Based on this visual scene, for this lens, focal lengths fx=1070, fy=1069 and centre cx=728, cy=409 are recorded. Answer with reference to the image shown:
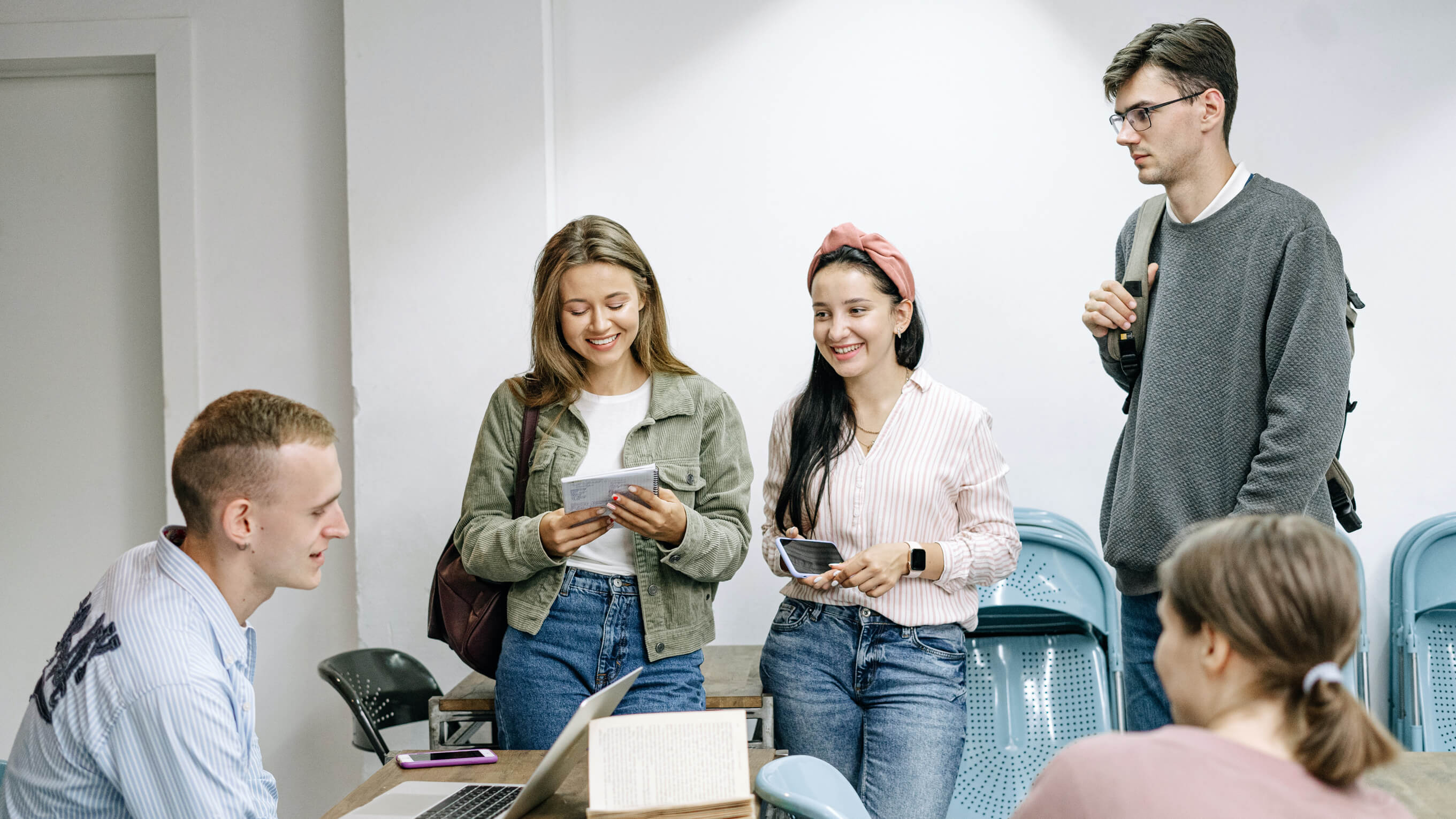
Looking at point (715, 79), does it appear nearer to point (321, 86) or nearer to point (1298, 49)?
point (321, 86)

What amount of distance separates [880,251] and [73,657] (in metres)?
1.94

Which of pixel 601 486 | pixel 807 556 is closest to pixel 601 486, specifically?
pixel 601 486

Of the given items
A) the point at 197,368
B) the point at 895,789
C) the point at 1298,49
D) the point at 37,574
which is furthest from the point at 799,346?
the point at 37,574

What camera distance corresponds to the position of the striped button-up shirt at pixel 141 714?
1480 millimetres

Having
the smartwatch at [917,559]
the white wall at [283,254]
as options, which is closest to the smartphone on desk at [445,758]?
the smartwatch at [917,559]

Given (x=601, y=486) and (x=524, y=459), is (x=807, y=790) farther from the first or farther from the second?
(x=524, y=459)

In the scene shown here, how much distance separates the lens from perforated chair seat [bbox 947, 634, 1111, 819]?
3.25 m

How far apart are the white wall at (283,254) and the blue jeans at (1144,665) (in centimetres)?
261

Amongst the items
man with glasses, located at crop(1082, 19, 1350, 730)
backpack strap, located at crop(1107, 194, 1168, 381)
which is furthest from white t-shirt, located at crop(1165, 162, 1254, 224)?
backpack strap, located at crop(1107, 194, 1168, 381)

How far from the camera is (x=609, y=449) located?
8.71ft

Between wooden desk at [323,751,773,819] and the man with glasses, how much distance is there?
1.06 meters

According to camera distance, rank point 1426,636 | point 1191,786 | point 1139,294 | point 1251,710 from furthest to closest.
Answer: point 1426,636 → point 1139,294 → point 1251,710 → point 1191,786

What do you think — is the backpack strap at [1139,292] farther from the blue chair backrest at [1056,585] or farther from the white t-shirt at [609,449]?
the white t-shirt at [609,449]

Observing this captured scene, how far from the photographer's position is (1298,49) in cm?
353
